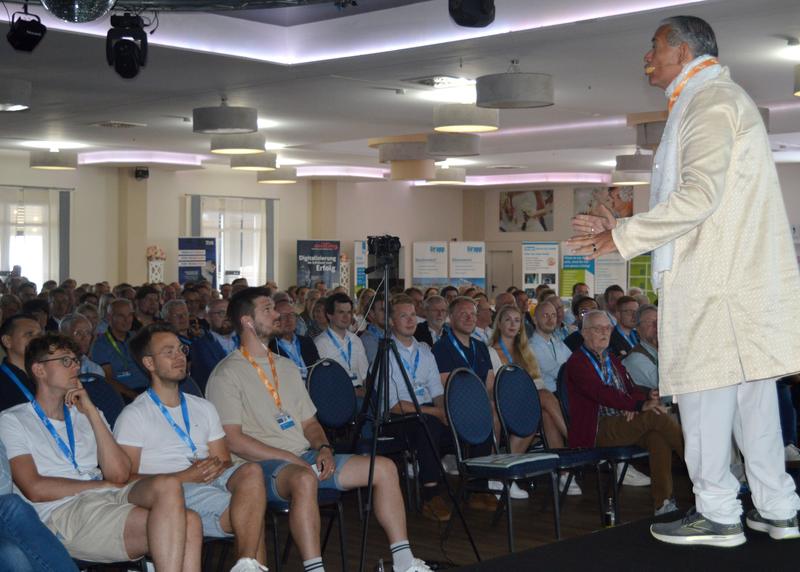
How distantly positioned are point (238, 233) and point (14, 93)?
10.9 metres

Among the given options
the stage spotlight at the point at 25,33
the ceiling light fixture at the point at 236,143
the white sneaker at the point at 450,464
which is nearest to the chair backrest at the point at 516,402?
the white sneaker at the point at 450,464

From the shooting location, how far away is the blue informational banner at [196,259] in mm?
18016

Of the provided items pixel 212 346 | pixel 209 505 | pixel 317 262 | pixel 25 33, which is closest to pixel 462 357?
Result: pixel 212 346

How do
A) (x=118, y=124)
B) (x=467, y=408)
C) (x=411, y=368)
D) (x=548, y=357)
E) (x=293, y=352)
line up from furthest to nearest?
1. (x=118, y=124)
2. (x=548, y=357)
3. (x=293, y=352)
4. (x=411, y=368)
5. (x=467, y=408)

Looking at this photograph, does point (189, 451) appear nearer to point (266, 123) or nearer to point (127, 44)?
point (127, 44)

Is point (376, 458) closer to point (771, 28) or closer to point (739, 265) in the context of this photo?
point (739, 265)

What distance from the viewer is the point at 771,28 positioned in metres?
7.18

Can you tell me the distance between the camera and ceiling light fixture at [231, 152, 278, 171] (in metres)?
14.1

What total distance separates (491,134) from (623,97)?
13.0ft

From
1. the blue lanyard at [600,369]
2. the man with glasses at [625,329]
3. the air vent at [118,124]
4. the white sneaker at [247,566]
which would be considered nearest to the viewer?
the white sneaker at [247,566]

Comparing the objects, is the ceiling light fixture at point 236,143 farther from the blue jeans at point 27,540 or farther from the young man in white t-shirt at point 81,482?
the blue jeans at point 27,540

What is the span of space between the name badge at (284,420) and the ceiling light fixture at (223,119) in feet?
19.3

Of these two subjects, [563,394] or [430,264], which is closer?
[563,394]

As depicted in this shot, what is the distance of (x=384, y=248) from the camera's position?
189 inches
